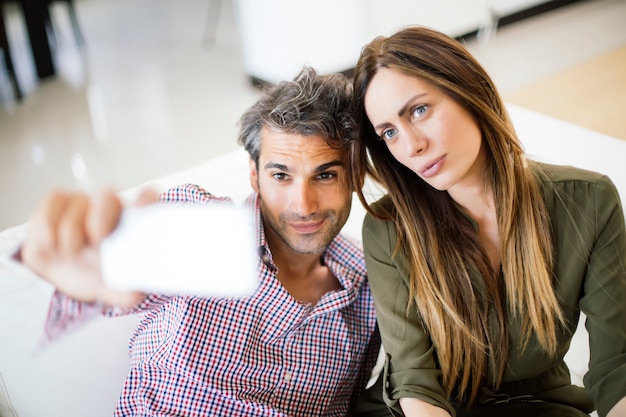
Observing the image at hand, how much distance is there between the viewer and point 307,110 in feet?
4.23

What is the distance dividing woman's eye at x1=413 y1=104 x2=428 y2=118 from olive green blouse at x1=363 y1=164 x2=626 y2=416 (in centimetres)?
21

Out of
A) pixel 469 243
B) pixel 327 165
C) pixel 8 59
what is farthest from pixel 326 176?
pixel 8 59

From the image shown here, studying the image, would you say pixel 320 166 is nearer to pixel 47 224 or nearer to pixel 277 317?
pixel 277 317

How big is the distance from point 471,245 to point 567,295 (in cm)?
18

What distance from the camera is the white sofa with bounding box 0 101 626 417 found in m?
1.16

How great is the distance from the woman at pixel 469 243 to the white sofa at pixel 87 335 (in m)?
0.38

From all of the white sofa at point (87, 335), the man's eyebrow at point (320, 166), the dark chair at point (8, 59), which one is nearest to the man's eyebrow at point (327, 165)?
the man's eyebrow at point (320, 166)

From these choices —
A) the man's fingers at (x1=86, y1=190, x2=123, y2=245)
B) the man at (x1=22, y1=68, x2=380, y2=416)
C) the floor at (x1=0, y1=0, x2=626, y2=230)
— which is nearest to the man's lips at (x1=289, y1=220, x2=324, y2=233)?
the man at (x1=22, y1=68, x2=380, y2=416)

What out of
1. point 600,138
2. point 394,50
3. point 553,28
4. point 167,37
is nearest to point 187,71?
point 167,37

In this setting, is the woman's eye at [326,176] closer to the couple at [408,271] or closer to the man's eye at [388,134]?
the couple at [408,271]

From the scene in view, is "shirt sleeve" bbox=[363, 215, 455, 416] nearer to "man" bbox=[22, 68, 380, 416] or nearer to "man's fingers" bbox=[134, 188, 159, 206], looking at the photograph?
"man" bbox=[22, 68, 380, 416]

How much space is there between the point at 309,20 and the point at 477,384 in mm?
2734

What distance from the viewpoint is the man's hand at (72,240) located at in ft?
2.12

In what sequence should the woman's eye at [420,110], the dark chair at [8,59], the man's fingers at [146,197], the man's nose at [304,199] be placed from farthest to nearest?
the dark chair at [8,59]
the man's nose at [304,199]
the woman's eye at [420,110]
the man's fingers at [146,197]
